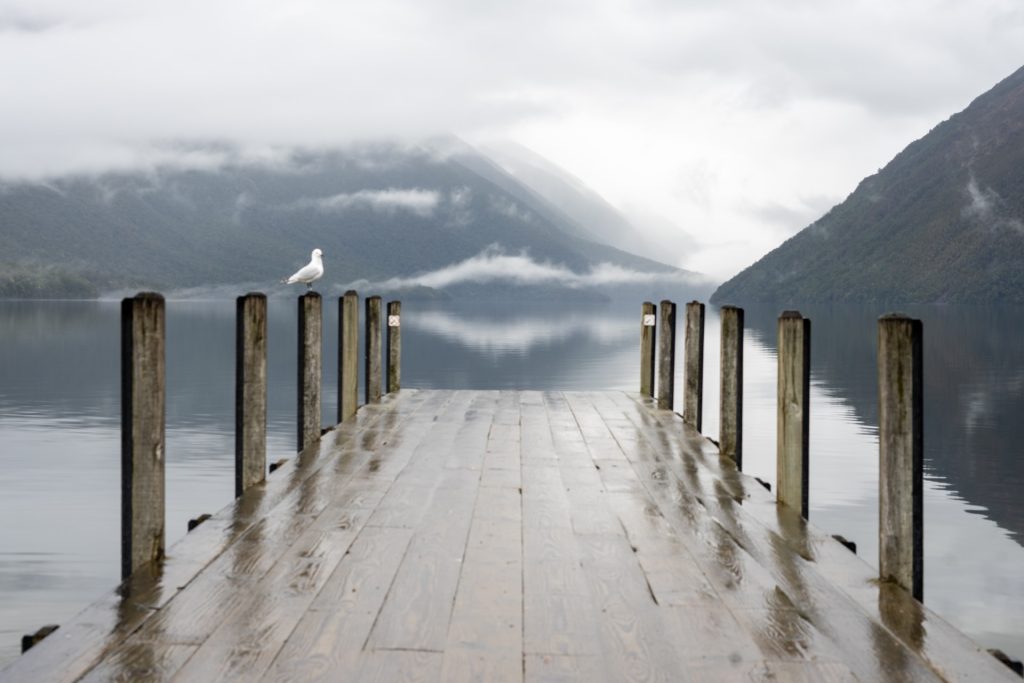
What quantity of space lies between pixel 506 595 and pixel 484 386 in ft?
101

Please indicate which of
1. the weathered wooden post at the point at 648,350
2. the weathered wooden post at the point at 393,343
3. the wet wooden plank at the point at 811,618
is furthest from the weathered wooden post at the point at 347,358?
the wet wooden plank at the point at 811,618

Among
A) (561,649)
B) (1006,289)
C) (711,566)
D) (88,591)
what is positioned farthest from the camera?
(1006,289)

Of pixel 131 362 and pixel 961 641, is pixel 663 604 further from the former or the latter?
pixel 131 362

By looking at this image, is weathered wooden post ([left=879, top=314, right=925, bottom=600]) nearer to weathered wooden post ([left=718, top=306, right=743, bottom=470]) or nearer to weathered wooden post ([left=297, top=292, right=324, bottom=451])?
weathered wooden post ([left=718, top=306, right=743, bottom=470])

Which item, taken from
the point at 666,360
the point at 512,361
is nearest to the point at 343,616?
the point at 666,360

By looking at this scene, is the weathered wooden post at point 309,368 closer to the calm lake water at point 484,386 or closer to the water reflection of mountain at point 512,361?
the calm lake water at point 484,386

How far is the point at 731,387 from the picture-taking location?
10148mm

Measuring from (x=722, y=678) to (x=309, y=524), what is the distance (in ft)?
10.4

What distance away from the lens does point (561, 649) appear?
13.7ft

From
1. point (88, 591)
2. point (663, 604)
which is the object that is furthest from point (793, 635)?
A: point (88, 591)

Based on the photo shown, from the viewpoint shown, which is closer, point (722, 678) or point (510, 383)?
point (722, 678)

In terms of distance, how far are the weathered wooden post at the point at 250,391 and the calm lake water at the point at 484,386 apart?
2.47 meters

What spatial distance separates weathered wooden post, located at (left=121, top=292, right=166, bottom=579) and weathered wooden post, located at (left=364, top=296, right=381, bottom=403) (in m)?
8.54

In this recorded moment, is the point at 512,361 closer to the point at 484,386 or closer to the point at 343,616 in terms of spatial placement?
the point at 484,386
